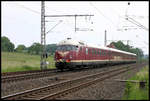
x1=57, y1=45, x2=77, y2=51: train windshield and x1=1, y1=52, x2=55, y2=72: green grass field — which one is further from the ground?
x1=57, y1=45, x2=77, y2=51: train windshield

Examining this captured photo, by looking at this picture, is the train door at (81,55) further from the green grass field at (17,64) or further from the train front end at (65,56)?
the green grass field at (17,64)

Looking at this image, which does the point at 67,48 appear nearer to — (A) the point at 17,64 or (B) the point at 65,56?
(B) the point at 65,56

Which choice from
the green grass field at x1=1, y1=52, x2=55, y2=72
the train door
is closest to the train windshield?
the train door

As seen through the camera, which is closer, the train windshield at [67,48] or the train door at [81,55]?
the train windshield at [67,48]

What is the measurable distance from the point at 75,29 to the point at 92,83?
1491 cm

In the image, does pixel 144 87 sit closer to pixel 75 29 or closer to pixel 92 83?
pixel 92 83

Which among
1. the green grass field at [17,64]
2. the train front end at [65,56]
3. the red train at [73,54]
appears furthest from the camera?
the green grass field at [17,64]

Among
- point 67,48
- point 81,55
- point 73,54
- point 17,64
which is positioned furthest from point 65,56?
point 17,64

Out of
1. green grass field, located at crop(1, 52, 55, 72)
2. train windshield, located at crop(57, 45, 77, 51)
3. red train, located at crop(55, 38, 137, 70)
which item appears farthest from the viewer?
green grass field, located at crop(1, 52, 55, 72)

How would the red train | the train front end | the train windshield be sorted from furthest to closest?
the train windshield
the red train
the train front end

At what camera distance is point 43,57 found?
28938mm

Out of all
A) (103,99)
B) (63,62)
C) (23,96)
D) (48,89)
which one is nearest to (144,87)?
(103,99)

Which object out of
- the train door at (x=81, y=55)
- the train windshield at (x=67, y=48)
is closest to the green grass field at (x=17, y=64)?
the train windshield at (x=67, y=48)

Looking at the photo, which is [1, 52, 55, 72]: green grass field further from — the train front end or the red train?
the red train
